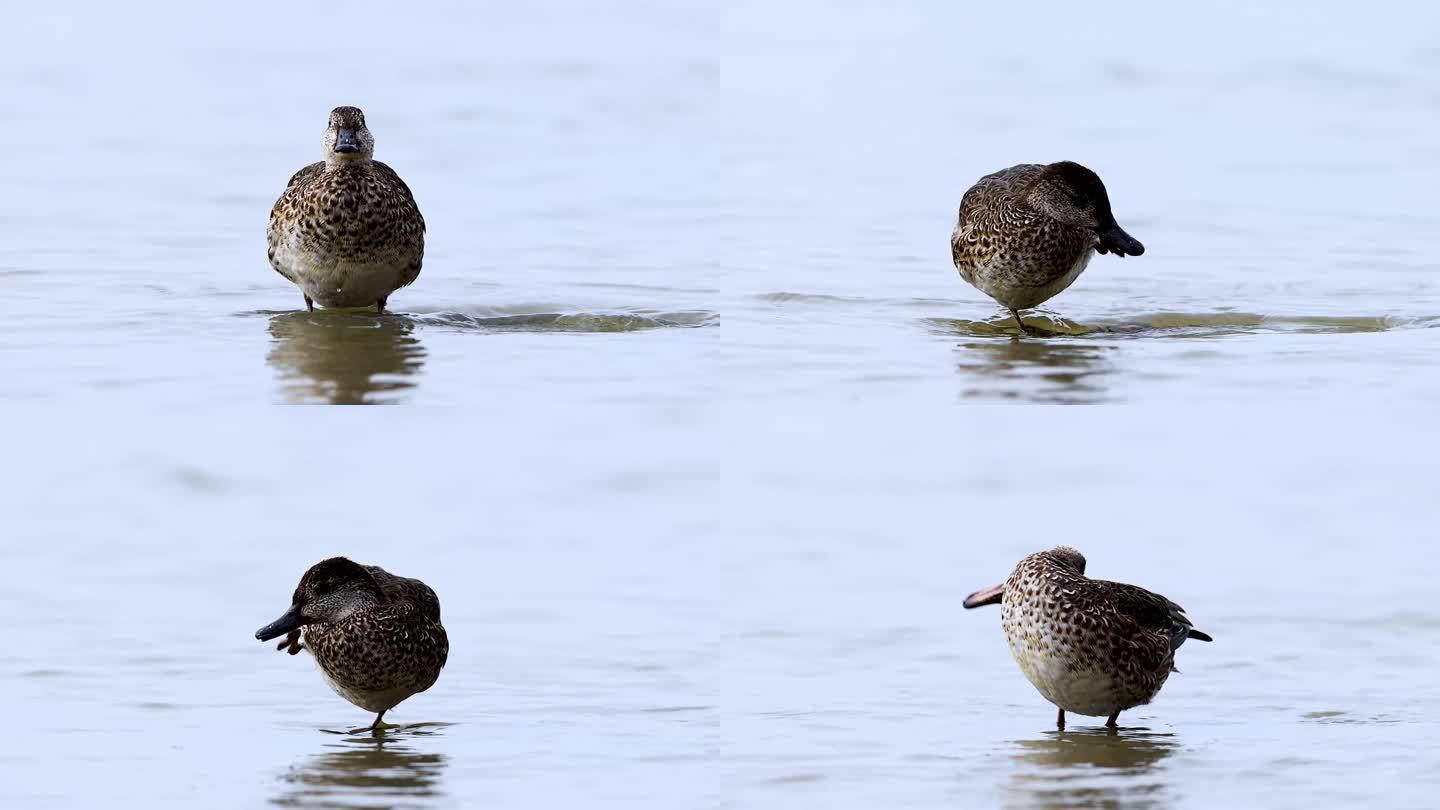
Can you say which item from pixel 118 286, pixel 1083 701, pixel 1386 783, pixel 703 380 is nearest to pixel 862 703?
pixel 1083 701

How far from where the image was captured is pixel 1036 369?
9.99m

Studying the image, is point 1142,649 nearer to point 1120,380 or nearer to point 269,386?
point 1120,380

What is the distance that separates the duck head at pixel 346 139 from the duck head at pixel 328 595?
2.00 m

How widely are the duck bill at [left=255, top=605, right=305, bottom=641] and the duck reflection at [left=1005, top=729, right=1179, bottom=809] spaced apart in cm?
329

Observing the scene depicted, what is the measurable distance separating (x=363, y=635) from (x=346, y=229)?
194cm

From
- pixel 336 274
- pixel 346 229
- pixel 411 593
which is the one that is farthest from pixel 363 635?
pixel 346 229

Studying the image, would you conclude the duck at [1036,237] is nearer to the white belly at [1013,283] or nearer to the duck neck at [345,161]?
the white belly at [1013,283]

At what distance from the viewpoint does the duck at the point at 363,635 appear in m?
9.37

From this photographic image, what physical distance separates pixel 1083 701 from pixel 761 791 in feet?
6.14

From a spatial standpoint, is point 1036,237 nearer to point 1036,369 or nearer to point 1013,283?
point 1013,283

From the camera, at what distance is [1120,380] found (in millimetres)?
9789

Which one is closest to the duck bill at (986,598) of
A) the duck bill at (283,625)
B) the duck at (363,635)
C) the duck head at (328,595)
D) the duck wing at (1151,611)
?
the duck wing at (1151,611)

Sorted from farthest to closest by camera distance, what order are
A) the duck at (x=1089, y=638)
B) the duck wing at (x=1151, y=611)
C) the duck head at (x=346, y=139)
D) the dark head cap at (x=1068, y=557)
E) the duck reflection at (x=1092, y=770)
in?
the duck head at (x=346, y=139) → the dark head cap at (x=1068, y=557) → the duck wing at (x=1151, y=611) → the duck at (x=1089, y=638) → the duck reflection at (x=1092, y=770)

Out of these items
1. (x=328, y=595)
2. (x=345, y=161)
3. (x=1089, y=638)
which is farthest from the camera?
(x=345, y=161)
